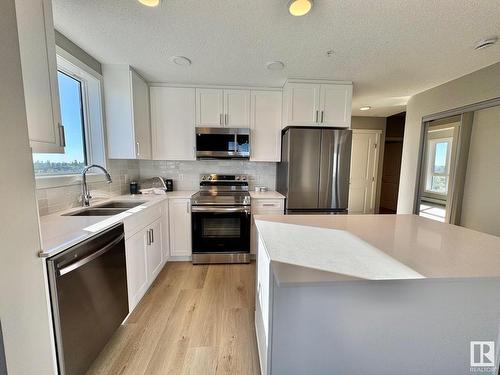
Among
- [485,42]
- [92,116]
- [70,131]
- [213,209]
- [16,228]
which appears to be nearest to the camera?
[16,228]

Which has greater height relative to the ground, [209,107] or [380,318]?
[209,107]

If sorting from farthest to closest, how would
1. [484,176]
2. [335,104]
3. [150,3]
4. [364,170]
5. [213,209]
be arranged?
[364,170], [335,104], [213,209], [484,176], [150,3]

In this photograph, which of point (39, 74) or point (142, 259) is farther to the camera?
point (142, 259)

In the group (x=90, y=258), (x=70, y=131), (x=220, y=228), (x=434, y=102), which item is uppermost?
(x=434, y=102)

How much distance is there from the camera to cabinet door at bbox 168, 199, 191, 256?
8.87 feet

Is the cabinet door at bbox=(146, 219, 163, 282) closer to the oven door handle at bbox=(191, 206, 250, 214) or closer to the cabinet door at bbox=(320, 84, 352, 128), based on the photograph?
the oven door handle at bbox=(191, 206, 250, 214)

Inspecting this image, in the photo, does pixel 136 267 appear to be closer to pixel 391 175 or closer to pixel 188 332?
pixel 188 332

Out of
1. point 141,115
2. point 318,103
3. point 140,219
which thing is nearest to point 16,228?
point 140,219

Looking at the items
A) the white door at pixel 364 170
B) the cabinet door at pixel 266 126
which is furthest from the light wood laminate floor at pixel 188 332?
the white door at pixel 364 170

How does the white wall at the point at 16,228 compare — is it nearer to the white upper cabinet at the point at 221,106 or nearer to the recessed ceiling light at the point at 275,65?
the recessed ceiling light at the point at 275,65

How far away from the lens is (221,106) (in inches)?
113

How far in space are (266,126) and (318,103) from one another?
2.48 feet

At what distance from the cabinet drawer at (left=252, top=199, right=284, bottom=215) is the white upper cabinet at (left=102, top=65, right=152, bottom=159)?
1601mm

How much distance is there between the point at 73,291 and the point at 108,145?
180 cm
